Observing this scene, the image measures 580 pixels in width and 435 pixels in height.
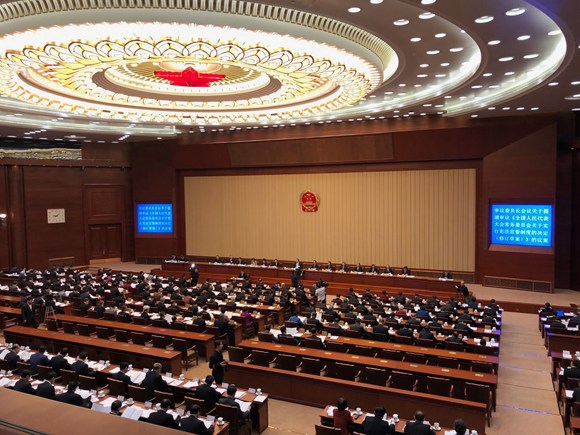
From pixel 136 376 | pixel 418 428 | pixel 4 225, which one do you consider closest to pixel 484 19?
pixel 418 428

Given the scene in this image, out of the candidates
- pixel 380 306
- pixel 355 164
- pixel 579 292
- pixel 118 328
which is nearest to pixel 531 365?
pixel 380 306

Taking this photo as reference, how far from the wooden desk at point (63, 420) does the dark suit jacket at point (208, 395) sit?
21.3 ft

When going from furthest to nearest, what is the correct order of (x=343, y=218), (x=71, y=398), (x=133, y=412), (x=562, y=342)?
(x=343, y=218), (x=562, y=342), (x=133, y=412), (x=71, y=398)

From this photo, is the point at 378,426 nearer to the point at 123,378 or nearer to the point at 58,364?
the point at 123,378

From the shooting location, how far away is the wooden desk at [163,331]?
11.9 meters

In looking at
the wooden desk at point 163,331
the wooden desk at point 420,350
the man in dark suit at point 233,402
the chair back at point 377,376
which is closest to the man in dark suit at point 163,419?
the man in dark suit at point 233,402

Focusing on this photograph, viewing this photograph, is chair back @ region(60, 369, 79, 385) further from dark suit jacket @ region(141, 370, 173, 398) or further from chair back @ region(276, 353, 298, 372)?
chair back @ region(276, 353, 298, 372)

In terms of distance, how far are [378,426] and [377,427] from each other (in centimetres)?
2

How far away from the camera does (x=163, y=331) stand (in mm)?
12352

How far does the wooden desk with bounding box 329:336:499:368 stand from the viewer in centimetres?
980

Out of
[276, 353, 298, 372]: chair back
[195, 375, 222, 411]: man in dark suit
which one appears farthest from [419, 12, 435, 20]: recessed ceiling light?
[195, 375, 222, 411]: man in dark suit

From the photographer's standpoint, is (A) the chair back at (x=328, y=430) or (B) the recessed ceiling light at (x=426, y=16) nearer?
(A) the chair back at (x=328, y=430)

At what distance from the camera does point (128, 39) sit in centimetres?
927

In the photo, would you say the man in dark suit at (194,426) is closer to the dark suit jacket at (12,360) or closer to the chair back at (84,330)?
the dark suit jacket at (12,360)
